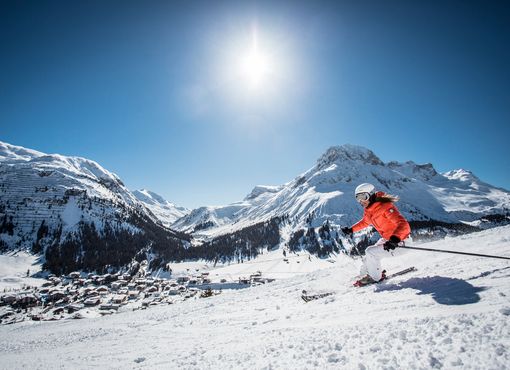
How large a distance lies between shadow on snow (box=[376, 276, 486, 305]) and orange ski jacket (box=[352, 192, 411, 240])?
133 cm

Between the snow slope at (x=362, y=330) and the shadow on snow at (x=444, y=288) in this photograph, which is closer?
the snow slope at (x=362, y=330)

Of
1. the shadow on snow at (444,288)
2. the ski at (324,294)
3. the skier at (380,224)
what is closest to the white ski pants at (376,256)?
the skier at (380,224)

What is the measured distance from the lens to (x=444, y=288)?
588 centimetres

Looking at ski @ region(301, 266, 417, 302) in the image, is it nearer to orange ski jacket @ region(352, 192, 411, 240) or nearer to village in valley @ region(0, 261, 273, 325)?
orange ski jacket @ region(352, 192, 411, 240)

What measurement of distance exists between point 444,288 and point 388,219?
252cm

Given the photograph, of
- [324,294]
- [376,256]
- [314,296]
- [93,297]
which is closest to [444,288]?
[376,256]

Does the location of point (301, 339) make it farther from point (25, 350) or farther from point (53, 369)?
point (25, 350)

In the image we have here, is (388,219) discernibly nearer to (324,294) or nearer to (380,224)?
(380,224)

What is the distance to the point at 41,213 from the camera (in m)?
192

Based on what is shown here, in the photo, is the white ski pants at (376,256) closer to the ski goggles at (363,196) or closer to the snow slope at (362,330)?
the snow slope at (362,330)

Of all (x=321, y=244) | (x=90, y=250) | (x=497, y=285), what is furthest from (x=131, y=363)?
(x=90, y=250)

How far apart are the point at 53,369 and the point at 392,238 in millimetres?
12969

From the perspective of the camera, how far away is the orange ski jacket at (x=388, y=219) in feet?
25.6

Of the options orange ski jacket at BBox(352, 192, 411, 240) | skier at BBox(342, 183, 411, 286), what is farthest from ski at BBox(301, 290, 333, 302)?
orange ski jacket at BBox(352, 192, 411, 240)
